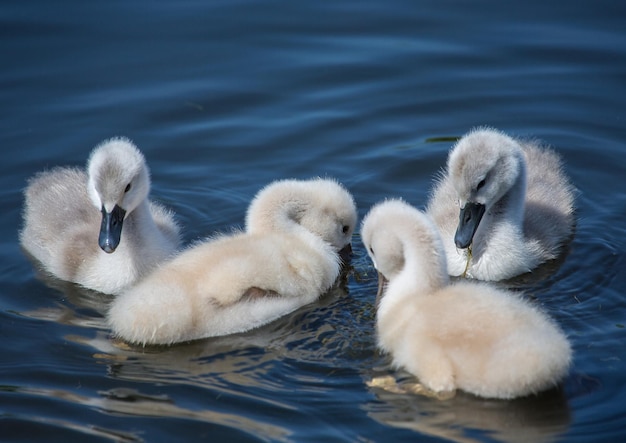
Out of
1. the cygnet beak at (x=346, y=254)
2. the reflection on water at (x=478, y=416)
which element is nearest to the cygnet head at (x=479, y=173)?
the cygnet beak at (x=346, y=254)

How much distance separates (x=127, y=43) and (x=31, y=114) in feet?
5.42

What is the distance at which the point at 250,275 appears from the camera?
23.0 ft

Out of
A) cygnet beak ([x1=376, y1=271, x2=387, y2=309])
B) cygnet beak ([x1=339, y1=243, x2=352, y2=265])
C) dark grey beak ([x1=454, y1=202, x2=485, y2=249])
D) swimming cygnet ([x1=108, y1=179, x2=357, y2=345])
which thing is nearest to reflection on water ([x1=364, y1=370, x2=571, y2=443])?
cygnet beak ([x1=376, y1=271, x2=387, y2=309])

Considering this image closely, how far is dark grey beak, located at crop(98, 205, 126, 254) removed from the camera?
291 inches

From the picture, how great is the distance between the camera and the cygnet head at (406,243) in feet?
21.7

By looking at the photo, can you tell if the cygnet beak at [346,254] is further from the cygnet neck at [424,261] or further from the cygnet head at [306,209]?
the cygnet neck at [424,261]

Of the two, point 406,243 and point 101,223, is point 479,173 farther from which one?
point 101,223

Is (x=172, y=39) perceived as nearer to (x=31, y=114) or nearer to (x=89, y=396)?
(x=31, y=114)

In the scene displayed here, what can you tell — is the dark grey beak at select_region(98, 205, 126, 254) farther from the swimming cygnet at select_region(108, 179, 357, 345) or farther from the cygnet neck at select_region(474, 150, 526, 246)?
the cygnet neck at select_region(474, 150, 526, 246)

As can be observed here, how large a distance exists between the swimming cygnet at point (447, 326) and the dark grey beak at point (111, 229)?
1.70 metres

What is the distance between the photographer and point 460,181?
25.0 ft

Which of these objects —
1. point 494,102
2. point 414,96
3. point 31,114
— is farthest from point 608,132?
point 31,114

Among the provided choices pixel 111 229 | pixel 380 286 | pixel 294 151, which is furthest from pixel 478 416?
pixel 294 151

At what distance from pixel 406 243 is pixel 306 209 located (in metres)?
1.31
